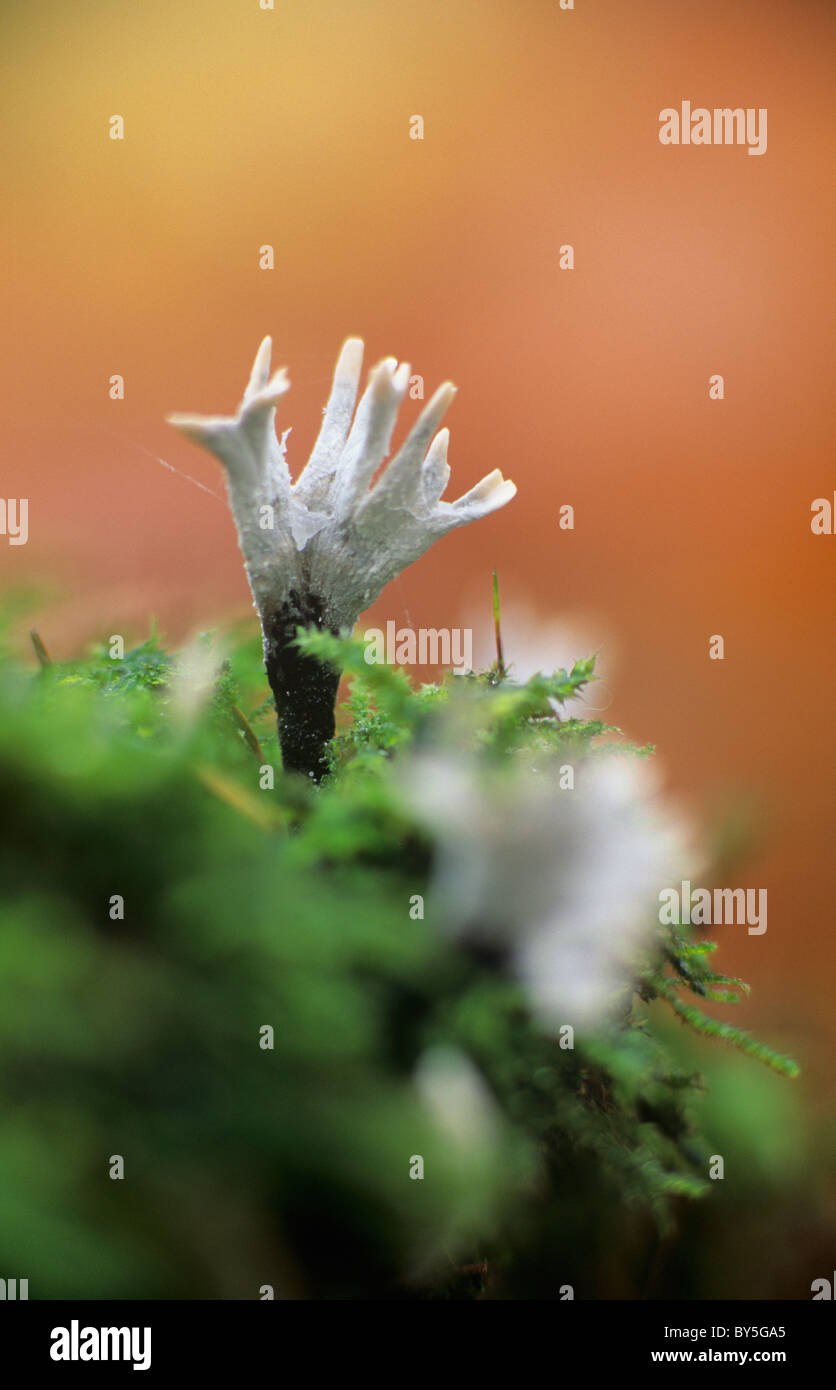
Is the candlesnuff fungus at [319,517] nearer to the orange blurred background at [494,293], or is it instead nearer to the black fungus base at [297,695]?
the black fungus base at [297,695]

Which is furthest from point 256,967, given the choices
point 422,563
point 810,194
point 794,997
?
point 810,194

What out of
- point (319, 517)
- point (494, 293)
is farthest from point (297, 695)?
point (494, 293)

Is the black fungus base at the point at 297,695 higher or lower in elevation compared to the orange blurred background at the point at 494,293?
lower

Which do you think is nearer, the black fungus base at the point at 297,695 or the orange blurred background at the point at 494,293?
the black fungus base at the point at 297,695

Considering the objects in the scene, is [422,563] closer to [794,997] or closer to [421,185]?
[421,185]

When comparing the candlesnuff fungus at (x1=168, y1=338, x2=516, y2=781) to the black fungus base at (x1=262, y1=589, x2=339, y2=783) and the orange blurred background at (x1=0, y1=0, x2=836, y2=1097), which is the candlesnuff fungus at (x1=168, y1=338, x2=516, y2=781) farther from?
the orange blurred background at (x1=0, y1=0, x2=836, y2=1097)

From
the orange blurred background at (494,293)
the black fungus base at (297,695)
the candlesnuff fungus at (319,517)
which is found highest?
the orange blurred background at (494,293)

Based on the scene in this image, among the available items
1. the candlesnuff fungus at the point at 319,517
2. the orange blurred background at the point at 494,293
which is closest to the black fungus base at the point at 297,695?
the candlesnuff fungus at the point at 319,517
